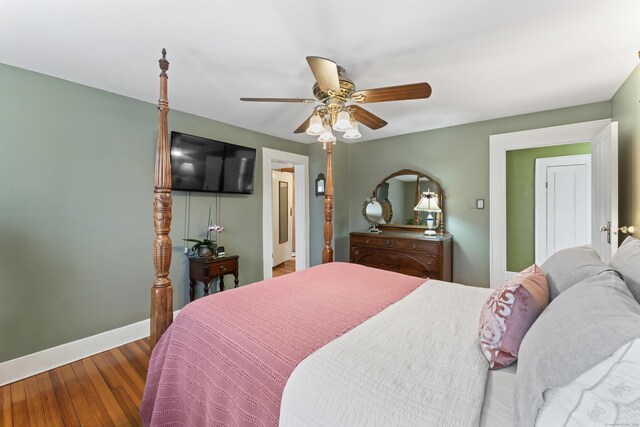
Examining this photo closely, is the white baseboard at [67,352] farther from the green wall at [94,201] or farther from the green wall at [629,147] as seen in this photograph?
the green wall at [629,147]

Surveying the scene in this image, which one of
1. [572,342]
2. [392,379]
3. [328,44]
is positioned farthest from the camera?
[328,44]

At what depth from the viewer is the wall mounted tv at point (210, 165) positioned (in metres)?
2.93

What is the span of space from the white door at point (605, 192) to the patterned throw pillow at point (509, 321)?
1.88 m

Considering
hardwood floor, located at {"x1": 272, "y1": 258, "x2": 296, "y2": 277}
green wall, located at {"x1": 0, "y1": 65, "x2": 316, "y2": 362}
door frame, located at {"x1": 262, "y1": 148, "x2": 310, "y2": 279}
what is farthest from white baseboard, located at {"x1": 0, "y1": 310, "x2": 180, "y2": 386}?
hardwood floor, located at {"x1": 272, "y1": 258, "x2": 296, "y2": 277}

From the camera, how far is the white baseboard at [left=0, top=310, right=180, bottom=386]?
2.12 m

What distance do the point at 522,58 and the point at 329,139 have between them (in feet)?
4.85

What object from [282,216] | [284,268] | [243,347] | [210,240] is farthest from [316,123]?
[282,216]

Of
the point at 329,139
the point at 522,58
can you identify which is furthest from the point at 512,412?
the point at 522,58

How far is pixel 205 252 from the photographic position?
305 centimetres

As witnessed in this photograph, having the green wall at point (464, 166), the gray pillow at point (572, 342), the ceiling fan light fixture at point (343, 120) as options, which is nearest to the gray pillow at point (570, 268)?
the gray pillow at point (572, 342)

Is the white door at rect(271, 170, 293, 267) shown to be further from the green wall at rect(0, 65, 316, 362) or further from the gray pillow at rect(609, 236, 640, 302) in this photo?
the gray pillow at rect(609, 236, 640, 302)

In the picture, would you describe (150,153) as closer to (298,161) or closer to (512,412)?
(298,161)

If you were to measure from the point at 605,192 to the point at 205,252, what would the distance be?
3742 mm

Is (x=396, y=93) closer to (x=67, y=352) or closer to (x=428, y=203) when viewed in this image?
(x=428, y=203)
